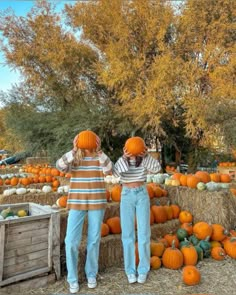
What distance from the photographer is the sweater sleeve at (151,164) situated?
118 inches

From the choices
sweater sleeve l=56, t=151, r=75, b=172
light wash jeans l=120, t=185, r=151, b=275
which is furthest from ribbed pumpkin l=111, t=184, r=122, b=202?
sweater sleeve l=56, t=151, r=75, b=172

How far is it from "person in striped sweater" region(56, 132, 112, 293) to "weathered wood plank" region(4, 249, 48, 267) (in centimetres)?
30

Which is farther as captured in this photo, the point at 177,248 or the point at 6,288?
the point at 177,248

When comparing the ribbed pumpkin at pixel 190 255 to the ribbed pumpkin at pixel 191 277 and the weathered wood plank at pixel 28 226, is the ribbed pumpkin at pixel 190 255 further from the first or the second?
the weathered wood plank at pixel 28 226

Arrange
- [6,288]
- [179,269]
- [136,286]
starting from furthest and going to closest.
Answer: [179,269]
[136,286]
[6,288]

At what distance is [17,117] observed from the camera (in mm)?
12922

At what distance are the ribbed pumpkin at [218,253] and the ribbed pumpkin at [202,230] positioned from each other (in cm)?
24

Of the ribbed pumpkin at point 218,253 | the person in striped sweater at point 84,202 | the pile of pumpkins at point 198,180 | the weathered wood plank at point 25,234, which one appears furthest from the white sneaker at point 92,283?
the pile of pumpkins at point 198,180

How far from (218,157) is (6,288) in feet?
41.1

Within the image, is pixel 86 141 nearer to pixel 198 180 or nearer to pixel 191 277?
pixel 191 277

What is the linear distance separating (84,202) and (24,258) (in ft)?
2.45

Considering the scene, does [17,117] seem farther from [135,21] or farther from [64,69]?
[135,21]

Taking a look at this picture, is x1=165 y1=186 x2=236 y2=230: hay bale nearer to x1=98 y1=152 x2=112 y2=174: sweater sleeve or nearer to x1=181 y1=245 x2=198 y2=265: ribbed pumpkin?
x1=181 y1=245 x2=198 y2=265: ribbed pumpkin

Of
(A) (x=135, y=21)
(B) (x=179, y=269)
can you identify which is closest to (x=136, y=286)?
(B) (x=179, y=269)
